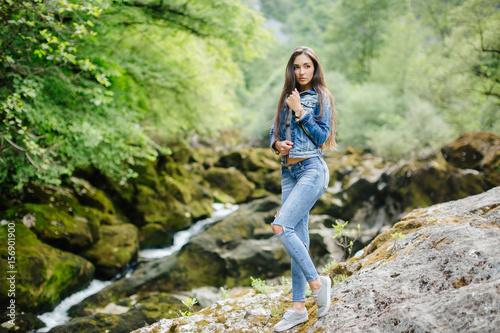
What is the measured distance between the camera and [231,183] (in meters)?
16.1

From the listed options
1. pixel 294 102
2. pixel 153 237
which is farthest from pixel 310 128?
pixel 153 237

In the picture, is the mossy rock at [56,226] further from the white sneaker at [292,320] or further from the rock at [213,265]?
the white sneaker at [292,320]

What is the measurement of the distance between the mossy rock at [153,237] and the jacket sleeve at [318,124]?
8.70 m

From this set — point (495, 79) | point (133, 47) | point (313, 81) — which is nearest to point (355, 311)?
point (313, 81)

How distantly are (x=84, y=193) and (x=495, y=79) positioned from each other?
16.1 metres

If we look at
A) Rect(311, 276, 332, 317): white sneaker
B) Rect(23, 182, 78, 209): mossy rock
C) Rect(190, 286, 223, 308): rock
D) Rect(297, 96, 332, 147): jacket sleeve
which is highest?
Rect(297, 96, 332, 147): jacket sleeve

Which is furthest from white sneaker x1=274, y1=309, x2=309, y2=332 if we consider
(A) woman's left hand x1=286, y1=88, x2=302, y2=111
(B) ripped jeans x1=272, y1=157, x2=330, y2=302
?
(A) woman's left hand x1=286, y1=88, x2=302, y2=111

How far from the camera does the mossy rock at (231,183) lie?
15.8 meters

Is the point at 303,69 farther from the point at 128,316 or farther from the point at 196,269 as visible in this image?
the point at 196,269

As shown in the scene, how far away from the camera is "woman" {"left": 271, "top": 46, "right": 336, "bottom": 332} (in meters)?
2.61

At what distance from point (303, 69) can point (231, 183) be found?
1342 cm

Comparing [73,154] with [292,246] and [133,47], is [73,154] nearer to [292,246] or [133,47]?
[133,47]

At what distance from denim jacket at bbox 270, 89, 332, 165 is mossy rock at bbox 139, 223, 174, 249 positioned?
849 centimetres

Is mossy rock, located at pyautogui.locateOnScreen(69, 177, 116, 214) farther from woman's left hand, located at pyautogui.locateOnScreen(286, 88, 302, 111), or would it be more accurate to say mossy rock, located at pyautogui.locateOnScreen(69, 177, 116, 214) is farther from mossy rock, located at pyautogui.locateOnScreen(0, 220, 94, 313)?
woman's left hand, located at pyautogui.locateOnScreen(286, 88, 302, 111)
